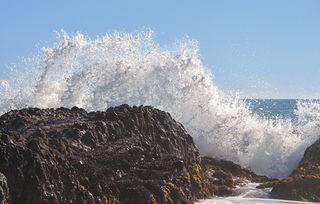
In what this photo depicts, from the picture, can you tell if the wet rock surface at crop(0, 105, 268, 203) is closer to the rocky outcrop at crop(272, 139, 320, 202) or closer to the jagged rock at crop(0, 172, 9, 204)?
the jagged rock at crop(0, 172, 9, 204)

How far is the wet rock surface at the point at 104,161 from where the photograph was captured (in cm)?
694

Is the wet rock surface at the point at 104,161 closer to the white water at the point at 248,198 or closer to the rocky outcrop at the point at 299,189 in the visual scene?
the white water at the point at 248,198

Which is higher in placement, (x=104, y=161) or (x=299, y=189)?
(x=104, y=161)

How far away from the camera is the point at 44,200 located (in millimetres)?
6855

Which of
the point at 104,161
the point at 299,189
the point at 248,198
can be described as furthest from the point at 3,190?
the point at 299,189

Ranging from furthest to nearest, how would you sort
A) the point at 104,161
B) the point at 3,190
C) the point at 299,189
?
the point at 299,189
the point at 104,161
the point at 3,190

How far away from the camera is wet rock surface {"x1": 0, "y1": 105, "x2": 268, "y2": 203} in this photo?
6.94m

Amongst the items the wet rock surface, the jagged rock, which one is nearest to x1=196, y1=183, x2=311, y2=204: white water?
the wet rock surface

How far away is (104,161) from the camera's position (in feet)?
29.6

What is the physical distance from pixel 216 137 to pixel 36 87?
915 cm

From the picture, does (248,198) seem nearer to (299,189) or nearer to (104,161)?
(299,189)

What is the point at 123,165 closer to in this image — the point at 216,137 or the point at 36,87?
the point at 216,137

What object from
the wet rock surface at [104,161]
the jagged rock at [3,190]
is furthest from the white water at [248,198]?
the jagged rock at [3,190]

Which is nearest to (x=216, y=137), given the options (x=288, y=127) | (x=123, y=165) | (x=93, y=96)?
(x=288, y=127)
